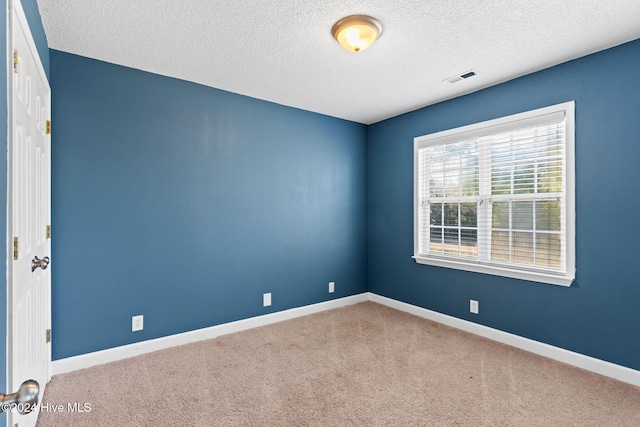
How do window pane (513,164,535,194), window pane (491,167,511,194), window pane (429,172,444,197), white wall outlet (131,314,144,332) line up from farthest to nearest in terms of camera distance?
window pane (429,172,444,197), window pane (491,167,511,194), window pane (513,164,535,194), white wall outlet (131,314,144,332)

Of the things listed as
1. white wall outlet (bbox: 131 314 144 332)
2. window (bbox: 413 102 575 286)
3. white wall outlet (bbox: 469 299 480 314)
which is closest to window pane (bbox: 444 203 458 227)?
window (bbox: 413 102 575 286)

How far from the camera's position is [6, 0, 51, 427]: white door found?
1340mm

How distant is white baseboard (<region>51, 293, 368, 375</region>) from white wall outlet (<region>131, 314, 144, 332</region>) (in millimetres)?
126

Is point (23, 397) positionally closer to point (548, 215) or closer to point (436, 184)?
point (548, 215)

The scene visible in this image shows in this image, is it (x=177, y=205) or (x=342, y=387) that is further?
(x=177, y=205)

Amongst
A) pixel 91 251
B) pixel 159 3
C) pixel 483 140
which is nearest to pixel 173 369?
pixel 91 251

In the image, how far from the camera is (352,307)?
14.1 feet

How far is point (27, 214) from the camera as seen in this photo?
5.68ft

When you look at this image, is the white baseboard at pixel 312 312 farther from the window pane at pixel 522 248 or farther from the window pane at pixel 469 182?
the window pane at pixel 469 182

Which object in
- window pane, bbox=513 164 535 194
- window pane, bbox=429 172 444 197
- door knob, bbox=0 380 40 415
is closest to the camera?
door knob, bbox=0 380 40 415

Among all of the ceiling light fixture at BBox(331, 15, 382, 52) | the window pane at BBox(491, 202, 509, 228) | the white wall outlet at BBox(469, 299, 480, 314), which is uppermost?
the ceiling light fixture at BBox(331, 15, 382, 52)

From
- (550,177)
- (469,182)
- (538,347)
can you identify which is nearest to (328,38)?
(469,182)

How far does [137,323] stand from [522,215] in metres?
3.53

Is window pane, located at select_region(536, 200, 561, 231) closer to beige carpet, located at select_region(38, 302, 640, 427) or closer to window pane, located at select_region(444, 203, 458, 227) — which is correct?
window pane, located at select_region(444, 203, 458, 227)
